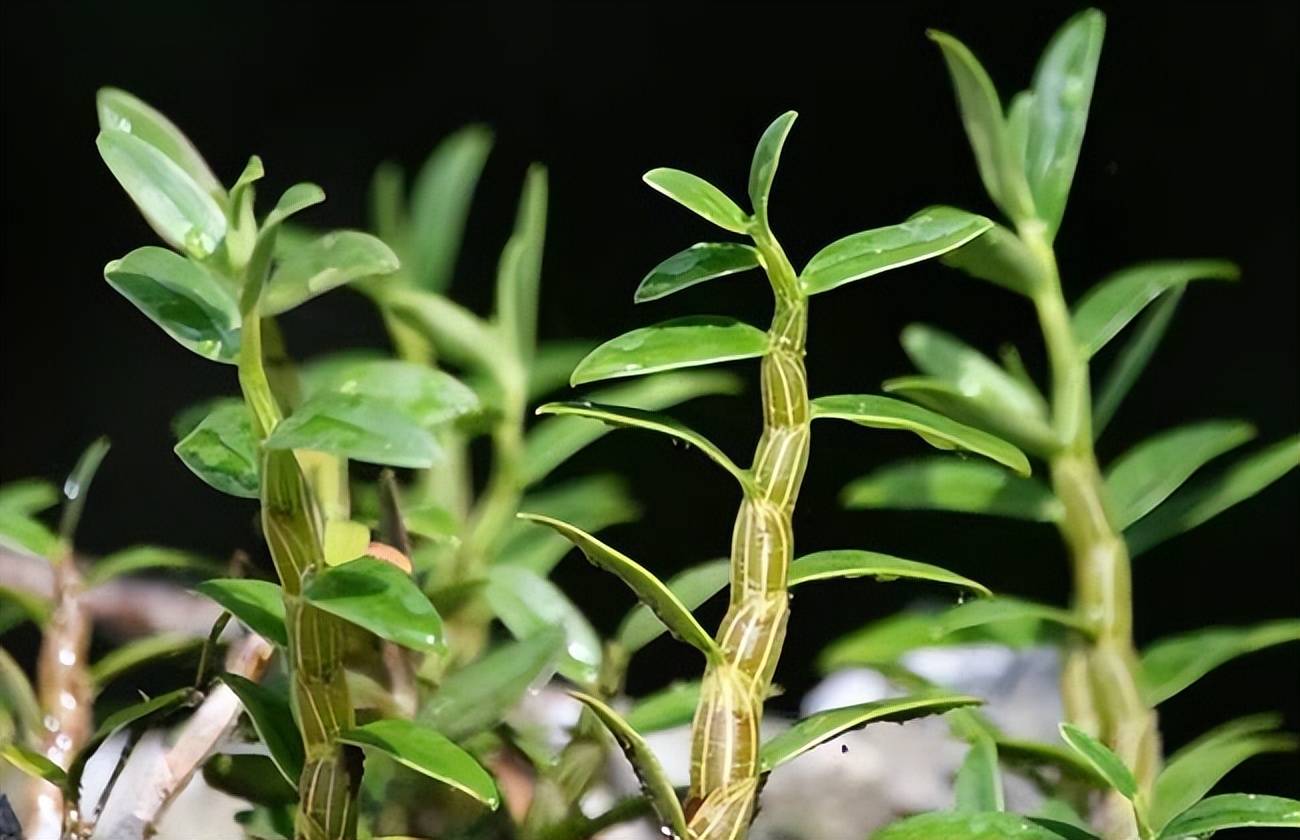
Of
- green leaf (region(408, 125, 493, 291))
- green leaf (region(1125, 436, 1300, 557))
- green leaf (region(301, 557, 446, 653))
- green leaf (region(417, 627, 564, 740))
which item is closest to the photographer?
green leaf (region(301, 557, 446, 653))

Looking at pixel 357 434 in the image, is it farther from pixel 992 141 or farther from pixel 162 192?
pixel 992 141

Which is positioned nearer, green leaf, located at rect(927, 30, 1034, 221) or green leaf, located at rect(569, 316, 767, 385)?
green leaf, located at rect(569, 316, 767, 385)

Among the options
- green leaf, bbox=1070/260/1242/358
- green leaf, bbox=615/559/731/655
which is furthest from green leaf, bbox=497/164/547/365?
green leaf, bbox=1070/260/1242/358

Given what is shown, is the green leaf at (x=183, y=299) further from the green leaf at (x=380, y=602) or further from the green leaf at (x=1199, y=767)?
the green leaf at (x=1199, y=767)

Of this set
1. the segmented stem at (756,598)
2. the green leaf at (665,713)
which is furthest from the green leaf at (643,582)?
the green leaf at (665,713)

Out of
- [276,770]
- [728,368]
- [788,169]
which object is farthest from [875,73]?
[276,770]

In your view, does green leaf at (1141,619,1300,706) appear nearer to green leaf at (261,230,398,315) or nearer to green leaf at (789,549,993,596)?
green leaf at (789,549,993,596)

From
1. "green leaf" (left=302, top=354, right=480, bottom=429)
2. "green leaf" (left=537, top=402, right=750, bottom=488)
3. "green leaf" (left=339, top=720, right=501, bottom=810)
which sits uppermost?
"green leaf" (left=302, top=354, right=480, bottom=429)
